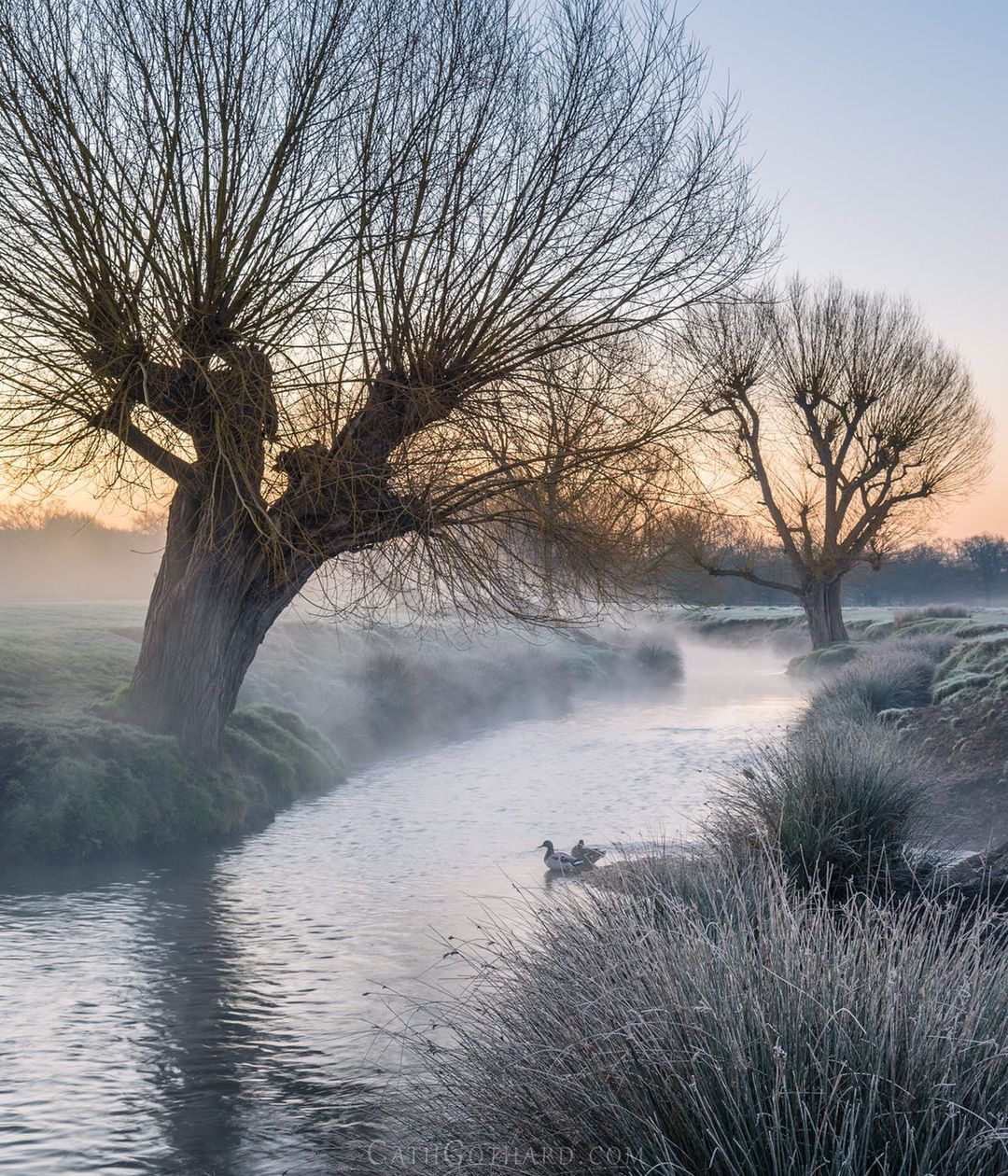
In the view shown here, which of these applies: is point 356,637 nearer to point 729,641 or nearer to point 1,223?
point 1,223

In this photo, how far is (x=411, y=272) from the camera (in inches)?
418

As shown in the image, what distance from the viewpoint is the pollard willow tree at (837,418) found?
27.4m

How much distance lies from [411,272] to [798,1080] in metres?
9.06

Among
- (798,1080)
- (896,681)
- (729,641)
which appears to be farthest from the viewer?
(729,641)

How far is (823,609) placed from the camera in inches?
1184

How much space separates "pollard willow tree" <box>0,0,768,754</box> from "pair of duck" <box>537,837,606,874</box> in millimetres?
2864

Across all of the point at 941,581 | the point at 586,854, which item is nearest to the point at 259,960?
the point at 586,854

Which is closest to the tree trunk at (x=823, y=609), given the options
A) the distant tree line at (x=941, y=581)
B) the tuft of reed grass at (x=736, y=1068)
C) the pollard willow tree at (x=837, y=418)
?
the pollard willow tree at (x=837, y=418)

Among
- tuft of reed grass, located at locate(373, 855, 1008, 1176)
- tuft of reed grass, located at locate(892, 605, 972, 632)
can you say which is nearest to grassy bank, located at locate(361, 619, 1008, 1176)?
tuft of reed grass, located at locate(373, 855, 1008, 1176)

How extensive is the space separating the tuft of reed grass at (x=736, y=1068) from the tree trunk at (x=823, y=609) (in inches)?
1052

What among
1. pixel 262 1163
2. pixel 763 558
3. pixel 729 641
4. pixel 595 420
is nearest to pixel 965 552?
pixel 729 641

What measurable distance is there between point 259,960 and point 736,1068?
20.2ft

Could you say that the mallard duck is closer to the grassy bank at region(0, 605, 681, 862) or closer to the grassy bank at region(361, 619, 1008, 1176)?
the grassy bank at region(0, 605, 681, 862)

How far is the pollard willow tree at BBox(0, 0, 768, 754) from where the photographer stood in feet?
31.7
